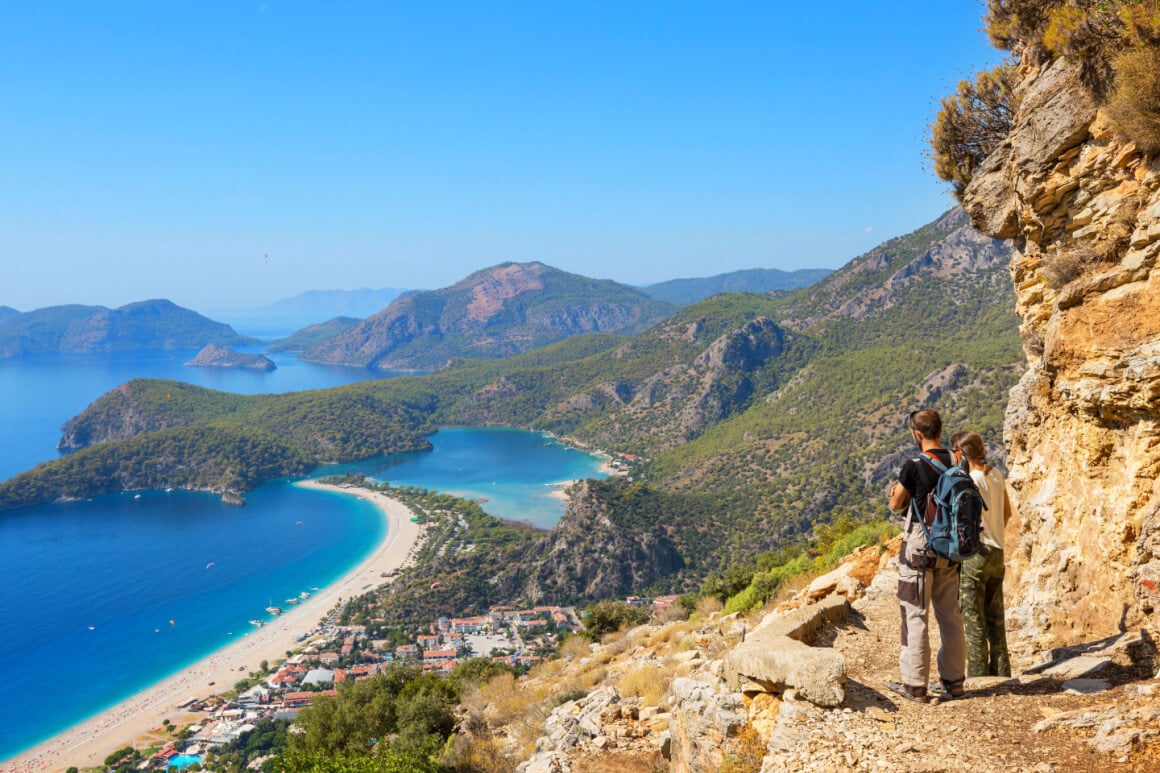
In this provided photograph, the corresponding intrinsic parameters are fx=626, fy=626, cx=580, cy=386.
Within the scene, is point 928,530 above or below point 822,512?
above

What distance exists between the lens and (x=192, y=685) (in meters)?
46.6

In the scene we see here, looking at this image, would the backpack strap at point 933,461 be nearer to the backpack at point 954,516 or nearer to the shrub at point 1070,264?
the backpack at point 954,516

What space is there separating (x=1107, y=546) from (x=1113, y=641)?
916 millimetres

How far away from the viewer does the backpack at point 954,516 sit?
14.3ft

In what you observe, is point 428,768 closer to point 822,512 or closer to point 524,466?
point 822,512

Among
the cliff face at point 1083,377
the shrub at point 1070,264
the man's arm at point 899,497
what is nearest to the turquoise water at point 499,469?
the cliff face at point 1083,377

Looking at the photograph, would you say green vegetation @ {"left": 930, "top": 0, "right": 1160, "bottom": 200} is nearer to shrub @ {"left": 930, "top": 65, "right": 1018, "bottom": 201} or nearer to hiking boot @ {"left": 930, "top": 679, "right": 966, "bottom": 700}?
shrub @ {"left": 930, "top": 65, "right": 1018, "bottom": 201}

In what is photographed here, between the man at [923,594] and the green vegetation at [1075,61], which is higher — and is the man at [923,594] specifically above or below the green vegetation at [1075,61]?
below

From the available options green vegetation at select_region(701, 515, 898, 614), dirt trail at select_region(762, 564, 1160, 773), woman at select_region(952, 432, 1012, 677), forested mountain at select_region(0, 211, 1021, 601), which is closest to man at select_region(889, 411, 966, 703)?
dirt trail at select_region(762, 564, 1160, 773)

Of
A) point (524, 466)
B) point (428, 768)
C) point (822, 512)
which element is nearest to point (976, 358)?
point (822, 512)

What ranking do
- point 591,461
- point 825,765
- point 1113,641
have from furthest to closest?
1. point 591,461
2. point 1113,641
3. point 825,765

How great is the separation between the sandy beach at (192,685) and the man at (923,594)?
48.2 m

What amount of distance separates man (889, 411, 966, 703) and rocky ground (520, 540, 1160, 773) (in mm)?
209

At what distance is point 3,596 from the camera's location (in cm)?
6731
